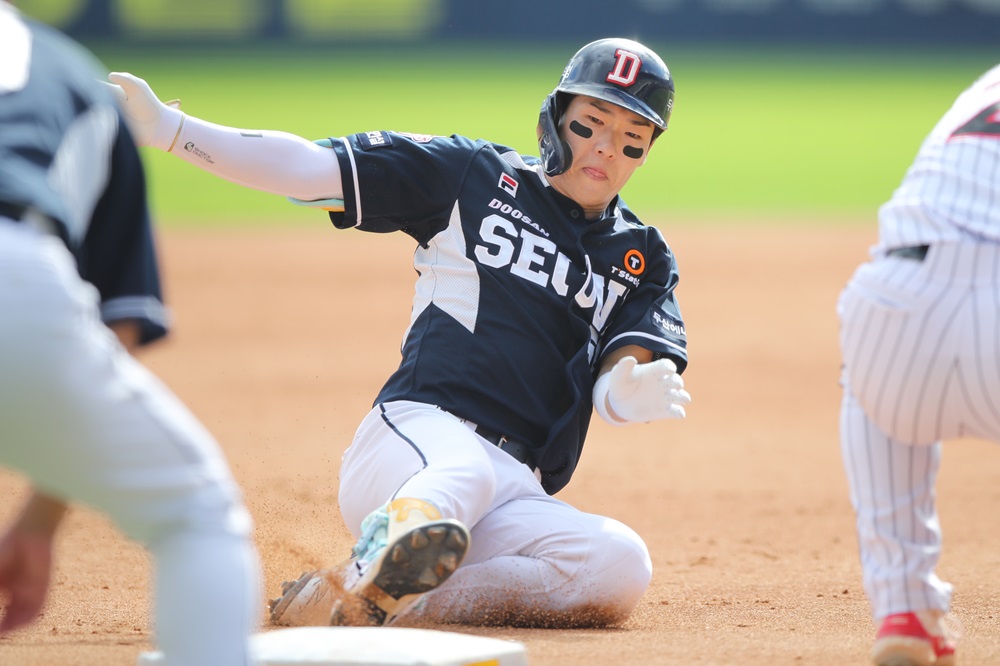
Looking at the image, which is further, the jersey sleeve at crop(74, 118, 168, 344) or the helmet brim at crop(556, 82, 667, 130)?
the helmet brim at crop(556, 82, 667, 130)

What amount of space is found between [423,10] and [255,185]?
67.4 ft

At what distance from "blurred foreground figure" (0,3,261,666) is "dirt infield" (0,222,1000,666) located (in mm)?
1109

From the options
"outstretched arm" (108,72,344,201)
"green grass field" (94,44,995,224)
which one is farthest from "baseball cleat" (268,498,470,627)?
"green grass field" (94,44,995,224)

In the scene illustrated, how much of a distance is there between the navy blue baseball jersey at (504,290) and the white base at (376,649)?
36.7 inches

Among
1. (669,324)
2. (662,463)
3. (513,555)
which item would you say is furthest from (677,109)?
(513,555)

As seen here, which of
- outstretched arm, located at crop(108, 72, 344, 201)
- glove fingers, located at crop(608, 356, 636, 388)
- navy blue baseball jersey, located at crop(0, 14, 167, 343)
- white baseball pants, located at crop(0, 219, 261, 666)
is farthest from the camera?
outstretched arm, located at crop(108, 72, 344, 201)

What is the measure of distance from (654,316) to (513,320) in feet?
1.35

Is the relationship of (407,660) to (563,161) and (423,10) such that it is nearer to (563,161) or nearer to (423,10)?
(563,161)

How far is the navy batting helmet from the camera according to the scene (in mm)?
3717

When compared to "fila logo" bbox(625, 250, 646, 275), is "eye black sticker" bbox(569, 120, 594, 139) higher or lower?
A: higher

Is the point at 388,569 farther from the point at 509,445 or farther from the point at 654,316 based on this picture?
the point at 654,316

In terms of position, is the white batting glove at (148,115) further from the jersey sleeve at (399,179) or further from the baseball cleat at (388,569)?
the baseball cleat at (388,569)

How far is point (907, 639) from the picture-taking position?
264cm

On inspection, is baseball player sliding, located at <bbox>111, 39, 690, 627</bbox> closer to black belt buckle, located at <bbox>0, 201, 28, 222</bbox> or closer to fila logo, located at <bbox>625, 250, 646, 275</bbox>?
fila logo, located at <bbox>625, 250, 646, 275</bbox>
